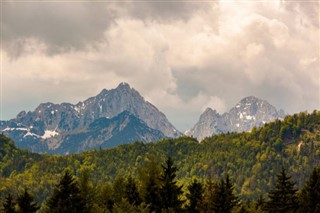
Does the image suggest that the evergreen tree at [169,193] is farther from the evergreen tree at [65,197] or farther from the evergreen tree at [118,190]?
the evergreen tree at [65,197]

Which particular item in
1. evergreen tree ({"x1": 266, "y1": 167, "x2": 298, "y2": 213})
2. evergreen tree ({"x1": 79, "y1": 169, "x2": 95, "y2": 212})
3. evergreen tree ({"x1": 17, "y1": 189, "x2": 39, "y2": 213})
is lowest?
evergreen tree ({"x1": 17, "y1": 189, "x2": 39, "y2": 213})

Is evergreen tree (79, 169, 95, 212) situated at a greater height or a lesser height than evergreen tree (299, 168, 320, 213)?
lesser

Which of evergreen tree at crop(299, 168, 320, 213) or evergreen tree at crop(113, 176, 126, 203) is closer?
evergreen tree at crop(299, 168, 320, 213)

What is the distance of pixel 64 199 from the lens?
71000 millimetres

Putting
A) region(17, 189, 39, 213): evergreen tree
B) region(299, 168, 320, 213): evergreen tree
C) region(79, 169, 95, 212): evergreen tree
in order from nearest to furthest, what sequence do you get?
region(17, 189, 39, 213): evergreen tree, region(79, 169, 95, 212): evergreen tree, region(299, 168, 320, 213): evergreen tree

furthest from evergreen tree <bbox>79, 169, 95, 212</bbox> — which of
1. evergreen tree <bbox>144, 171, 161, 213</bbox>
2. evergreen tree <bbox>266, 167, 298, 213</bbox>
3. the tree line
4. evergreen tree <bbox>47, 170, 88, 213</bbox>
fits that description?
evergreen tree <bbox>266, 167, 298, 213</bbox>

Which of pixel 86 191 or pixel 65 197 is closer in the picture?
pixel 65 197

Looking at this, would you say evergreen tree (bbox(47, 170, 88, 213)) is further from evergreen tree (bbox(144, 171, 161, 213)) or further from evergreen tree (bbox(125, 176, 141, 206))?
evergreen tree (bbox(125, 176, 141, 206))

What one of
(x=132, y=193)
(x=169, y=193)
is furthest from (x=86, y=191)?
(x=169, y=193)

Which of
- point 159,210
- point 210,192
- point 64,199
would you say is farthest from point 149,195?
point 64,199

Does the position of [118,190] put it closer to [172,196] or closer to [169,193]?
[169,193]

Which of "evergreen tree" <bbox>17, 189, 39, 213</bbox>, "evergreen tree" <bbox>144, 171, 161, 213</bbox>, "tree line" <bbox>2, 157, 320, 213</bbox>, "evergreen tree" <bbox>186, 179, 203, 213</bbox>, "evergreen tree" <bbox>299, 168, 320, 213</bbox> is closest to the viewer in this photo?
"evergreen tree" <bbox>17, 189, 39, 213</bbox>

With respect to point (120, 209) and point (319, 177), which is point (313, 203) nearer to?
point (319, 177)

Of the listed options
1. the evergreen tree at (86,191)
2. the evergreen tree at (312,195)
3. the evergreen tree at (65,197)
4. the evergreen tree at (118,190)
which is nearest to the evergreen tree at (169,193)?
the evergreen tree at (118,190)
